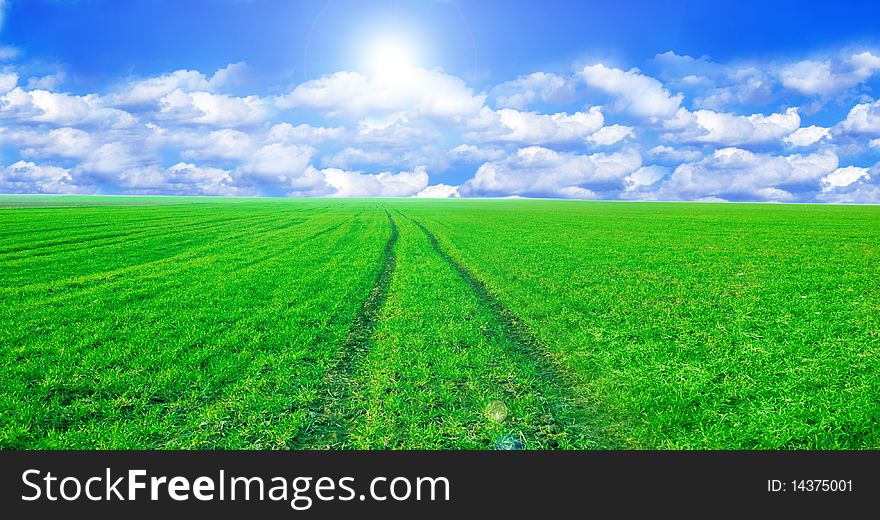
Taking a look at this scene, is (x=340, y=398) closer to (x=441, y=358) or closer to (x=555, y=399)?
(x=441, y=358)

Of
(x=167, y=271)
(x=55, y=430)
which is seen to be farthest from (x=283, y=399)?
(x=167, y=271)

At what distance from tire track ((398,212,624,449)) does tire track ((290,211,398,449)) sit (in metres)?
3.03

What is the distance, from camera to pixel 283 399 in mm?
8078

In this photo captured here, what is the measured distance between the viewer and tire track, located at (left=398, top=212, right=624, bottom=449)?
7.05m

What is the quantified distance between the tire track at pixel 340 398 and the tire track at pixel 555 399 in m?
3.03

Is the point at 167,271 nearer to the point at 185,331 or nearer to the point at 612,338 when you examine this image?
the point at 185,331

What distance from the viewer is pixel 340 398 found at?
8250mm

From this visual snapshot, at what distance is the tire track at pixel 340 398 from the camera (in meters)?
6.87

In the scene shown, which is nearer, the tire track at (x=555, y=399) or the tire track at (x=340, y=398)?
the tire track at (x=340, y=398)

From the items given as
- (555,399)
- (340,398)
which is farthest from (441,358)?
(555,399)

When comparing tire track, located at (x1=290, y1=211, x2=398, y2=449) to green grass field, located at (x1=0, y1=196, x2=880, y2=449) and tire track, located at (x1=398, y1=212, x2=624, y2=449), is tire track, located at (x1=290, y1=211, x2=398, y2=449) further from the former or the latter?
tire track, located at (x1=398, y1=212, x2=624, y2=449)

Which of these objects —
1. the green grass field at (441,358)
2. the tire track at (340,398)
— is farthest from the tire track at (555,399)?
the tire track at (340,398)

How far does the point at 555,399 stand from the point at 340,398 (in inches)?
159

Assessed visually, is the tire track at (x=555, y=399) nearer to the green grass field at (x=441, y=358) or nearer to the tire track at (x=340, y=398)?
the green grass field at (x=441, y=358)
